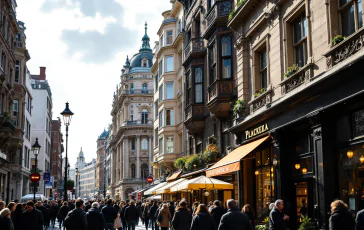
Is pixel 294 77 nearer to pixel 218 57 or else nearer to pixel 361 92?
pixel 361 92

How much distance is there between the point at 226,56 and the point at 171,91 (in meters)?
22.4

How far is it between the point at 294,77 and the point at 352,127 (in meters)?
3.70

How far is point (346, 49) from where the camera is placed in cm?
1371

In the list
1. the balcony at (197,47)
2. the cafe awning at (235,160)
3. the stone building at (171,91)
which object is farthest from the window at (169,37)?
the cafe awning at (235,160)

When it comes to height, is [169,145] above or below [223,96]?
below

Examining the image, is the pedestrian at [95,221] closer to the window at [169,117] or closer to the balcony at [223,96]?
the balcony at [223,96]

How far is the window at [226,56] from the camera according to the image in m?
27.0

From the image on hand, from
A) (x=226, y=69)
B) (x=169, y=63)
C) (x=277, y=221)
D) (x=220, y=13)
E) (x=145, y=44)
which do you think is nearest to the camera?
(x=277, y=221)

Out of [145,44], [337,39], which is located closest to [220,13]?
[337,39]

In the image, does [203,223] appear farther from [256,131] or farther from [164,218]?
[256,131]

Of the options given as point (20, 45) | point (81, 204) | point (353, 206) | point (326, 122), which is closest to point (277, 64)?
point (326, 122)

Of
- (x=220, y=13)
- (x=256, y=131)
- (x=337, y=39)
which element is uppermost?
(x=220, y=13)

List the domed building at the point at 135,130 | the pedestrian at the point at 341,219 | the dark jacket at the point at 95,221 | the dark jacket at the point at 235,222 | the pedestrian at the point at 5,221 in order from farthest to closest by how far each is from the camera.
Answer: the domed building at the point at 135,130 → the dark jacket at the point at 95,221 → the pedestrian at the point at 5,221 → the dark jacket at the point at 235,222 → the pedestrian at the point at 341,219

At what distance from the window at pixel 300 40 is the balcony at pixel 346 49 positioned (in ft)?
8.12
